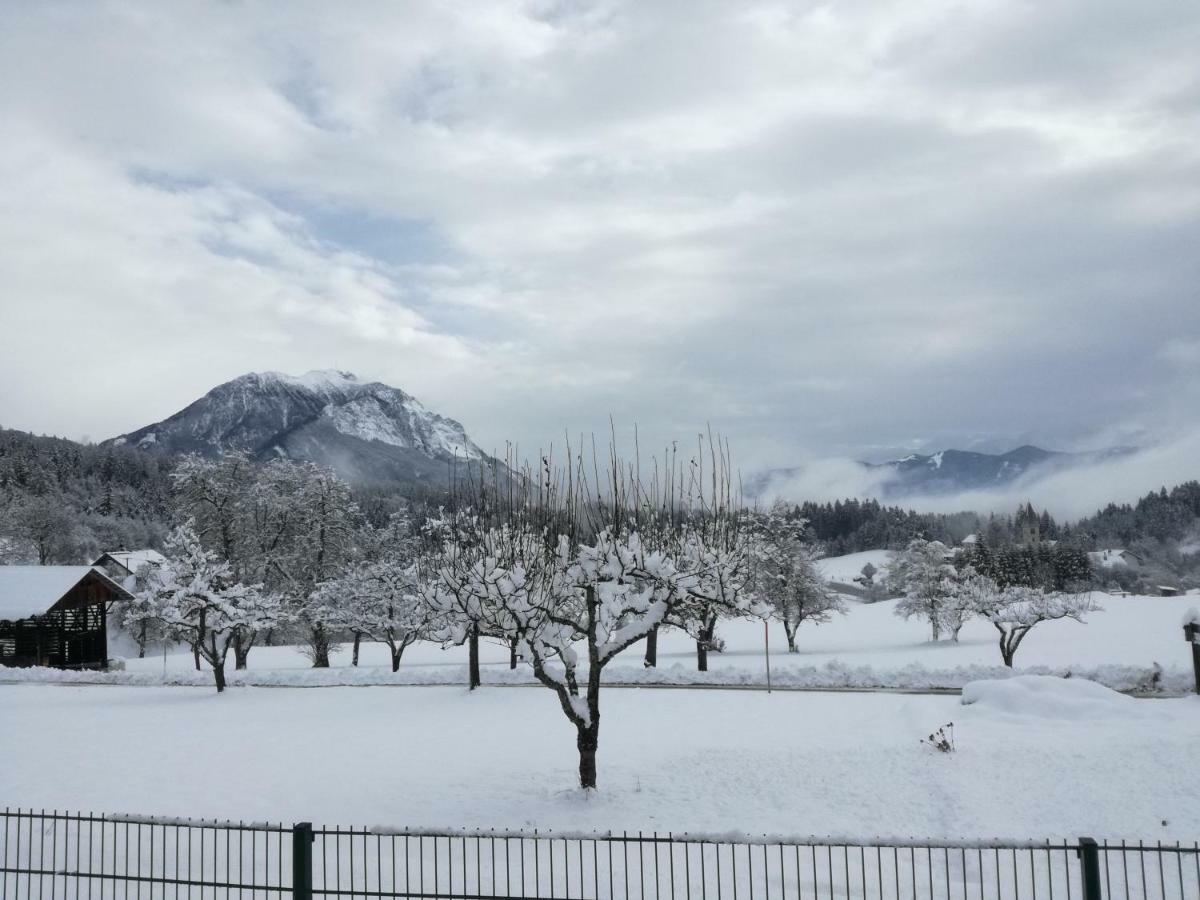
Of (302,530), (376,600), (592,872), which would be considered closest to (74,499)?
(302,530)

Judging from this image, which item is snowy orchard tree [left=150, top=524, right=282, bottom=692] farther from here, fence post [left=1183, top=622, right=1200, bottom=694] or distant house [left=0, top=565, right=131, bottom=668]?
fence post [left=1183, top=622, right=1200, bottom=694]

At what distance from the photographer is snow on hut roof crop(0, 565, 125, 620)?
45406 millimetres

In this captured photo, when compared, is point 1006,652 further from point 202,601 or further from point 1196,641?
point 202,601

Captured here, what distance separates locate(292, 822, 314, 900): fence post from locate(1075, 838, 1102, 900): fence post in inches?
302

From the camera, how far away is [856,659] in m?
50.8

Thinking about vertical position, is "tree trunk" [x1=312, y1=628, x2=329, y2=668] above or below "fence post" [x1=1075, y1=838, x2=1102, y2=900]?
below

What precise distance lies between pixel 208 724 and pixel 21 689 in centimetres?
1730

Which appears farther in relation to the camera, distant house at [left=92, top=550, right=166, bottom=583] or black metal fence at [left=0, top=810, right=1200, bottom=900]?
distant house at [left=92, top=550, right=166, bottom=583]

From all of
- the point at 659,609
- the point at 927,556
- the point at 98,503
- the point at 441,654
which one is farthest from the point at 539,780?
the point at 98,503

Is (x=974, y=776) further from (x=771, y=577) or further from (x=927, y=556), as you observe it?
(x=927, y=556)

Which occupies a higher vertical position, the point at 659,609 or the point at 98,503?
the point at 98,503

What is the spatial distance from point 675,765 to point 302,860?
10.7 m

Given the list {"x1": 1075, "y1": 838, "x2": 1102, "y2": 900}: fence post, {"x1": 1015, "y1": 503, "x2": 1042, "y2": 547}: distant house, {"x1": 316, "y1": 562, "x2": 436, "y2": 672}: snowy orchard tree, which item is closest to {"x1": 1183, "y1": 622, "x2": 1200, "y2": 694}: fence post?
{"x1": 1075, "y1": 838, "x2": 1102, "y2": 900}: fence post

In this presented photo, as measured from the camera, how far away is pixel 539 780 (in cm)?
1738
